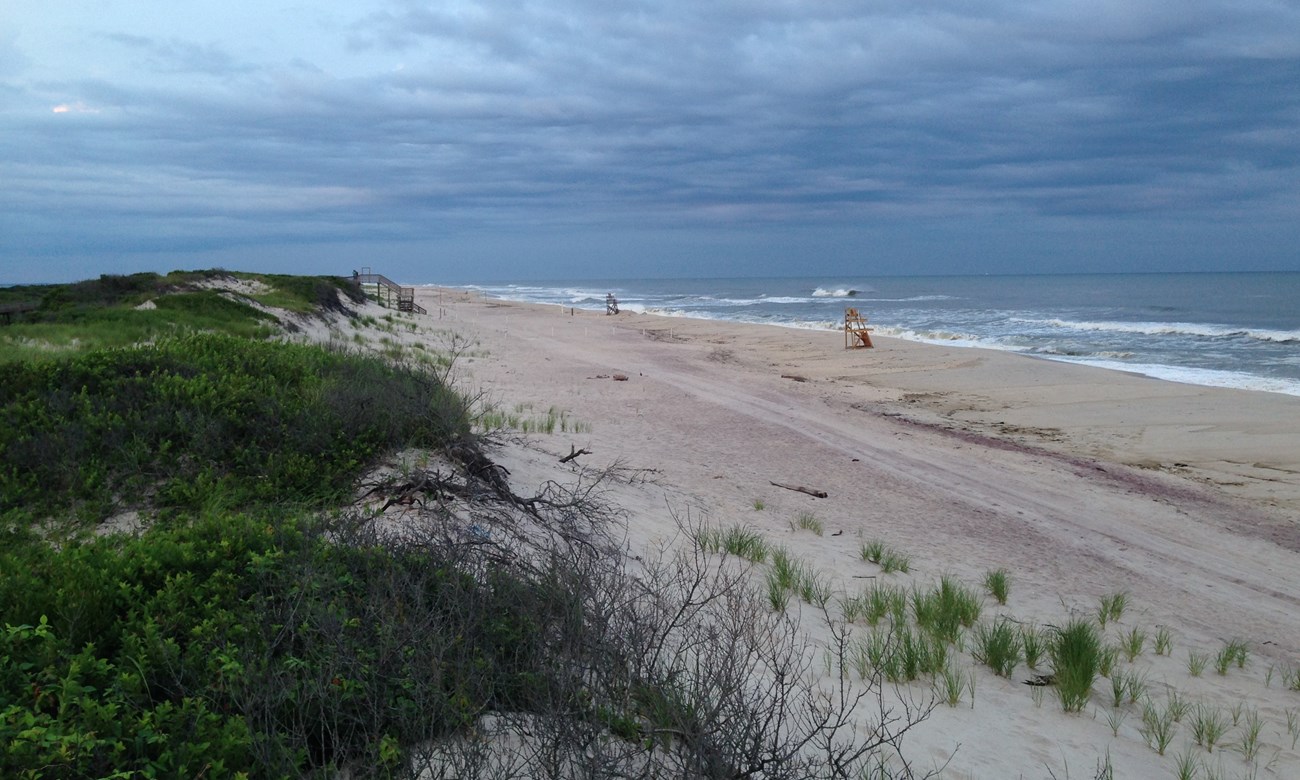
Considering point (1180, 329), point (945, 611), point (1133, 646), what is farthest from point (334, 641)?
point (1180, 329)

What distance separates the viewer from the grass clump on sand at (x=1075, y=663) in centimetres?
457

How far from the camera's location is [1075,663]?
479cm

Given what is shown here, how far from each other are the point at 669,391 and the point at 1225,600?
38.5 feet

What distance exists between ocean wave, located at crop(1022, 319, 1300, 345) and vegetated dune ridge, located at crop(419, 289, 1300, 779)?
562 inches

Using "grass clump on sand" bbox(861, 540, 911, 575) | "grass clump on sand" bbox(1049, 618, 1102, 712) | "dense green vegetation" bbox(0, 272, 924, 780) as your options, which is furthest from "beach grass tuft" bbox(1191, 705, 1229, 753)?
"grass clump on sand" bbox(861, 540, 911, 575)

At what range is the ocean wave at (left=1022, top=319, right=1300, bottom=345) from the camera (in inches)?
1207

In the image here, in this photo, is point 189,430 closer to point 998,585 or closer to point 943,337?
point 998,585

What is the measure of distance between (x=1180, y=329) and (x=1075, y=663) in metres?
35.9

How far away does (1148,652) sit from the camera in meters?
5.61

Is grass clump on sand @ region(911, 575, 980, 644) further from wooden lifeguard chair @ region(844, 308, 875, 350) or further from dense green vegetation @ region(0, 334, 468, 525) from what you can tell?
wooden lifeguard chair @ region(844, 308, 875, 350)

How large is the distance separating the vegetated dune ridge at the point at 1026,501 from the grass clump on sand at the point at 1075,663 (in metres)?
0.08

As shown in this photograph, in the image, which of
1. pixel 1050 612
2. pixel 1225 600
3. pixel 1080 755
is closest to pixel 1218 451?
pixel 1225 600

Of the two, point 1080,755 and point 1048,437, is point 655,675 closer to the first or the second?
point 1080,755

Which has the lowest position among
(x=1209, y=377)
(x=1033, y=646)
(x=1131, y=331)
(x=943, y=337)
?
(x=1033, y=646)
